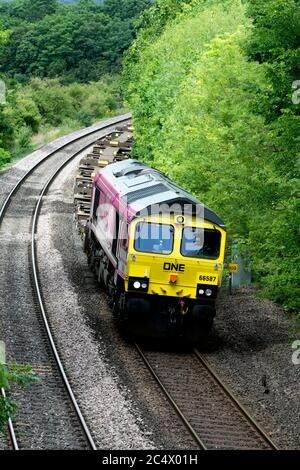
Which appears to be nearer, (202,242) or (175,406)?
(175,406)

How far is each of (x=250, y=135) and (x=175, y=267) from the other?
Answer: 484 centimetres

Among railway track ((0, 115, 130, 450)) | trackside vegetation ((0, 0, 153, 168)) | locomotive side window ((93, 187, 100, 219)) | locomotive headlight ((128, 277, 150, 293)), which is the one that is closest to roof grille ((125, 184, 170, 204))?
locomotive headlight ((128, 277, 150, 293))

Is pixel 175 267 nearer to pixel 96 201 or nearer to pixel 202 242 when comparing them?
pixel 202 242

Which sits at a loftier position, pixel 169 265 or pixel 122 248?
pixel 122 248

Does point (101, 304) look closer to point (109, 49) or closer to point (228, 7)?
point (228, 7)

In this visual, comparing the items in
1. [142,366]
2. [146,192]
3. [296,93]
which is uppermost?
[296,93]

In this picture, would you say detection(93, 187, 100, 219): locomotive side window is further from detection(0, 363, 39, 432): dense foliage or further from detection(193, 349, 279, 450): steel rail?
detection(0, 363, 39, 432): dense foliage

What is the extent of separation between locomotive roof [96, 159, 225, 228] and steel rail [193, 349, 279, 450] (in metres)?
3.03

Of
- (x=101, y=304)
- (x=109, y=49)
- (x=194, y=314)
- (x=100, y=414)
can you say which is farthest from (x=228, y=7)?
(x=109, y=49)

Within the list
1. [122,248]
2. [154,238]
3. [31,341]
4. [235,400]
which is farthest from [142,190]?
[235,400]

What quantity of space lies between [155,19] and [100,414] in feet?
212

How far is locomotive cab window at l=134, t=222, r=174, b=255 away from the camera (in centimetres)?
2116

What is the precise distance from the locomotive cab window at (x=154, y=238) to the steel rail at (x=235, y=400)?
97.0 inches

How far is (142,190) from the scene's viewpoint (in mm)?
22797
